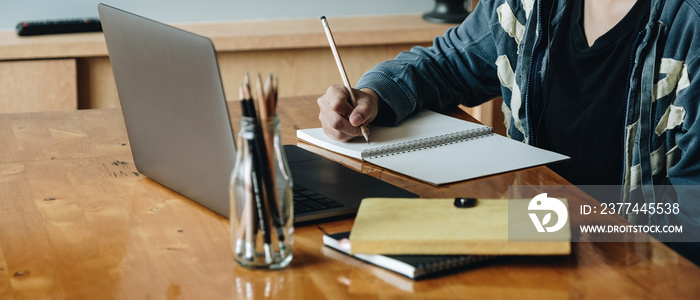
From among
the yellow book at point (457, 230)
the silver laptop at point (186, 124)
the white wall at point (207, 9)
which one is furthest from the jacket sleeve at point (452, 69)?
the white wall at point (207, 9)

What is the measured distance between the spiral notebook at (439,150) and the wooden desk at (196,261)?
3 centimetres

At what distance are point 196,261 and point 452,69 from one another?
86 cm

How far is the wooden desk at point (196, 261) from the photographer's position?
0.67 metres

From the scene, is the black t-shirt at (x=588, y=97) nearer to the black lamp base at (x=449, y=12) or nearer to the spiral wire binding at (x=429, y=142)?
the spiral wire binding at (x=429, y=142)

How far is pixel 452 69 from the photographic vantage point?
1.46m

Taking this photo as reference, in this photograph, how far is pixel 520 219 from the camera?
29.2 inches

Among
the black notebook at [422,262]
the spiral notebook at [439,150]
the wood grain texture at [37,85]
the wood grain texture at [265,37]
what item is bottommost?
the wood grain texture at [37,85]

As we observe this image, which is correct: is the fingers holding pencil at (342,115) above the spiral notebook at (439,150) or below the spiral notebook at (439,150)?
above

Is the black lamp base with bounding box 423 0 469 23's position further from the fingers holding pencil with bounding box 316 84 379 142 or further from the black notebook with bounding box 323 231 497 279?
the black notebook with bounding box 323 231 497 279

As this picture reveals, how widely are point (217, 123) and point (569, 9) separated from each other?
83 cm

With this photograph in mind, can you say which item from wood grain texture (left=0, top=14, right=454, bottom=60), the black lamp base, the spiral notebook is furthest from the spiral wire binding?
the black lamp base

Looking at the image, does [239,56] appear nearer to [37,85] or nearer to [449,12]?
[37,85]

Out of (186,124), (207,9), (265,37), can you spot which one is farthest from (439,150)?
(207,9)

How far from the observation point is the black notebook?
0.68 metres
